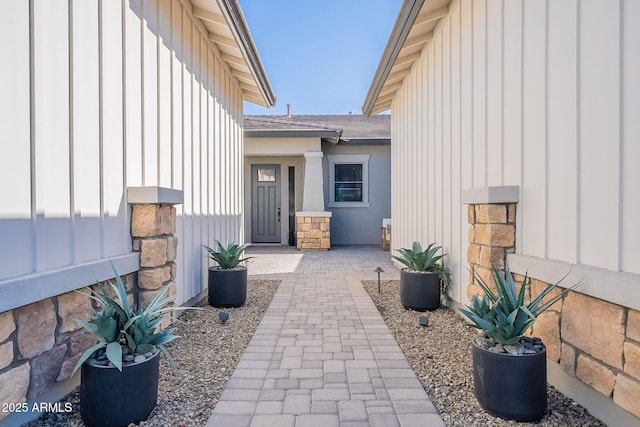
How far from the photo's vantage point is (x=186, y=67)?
4227 millimetres

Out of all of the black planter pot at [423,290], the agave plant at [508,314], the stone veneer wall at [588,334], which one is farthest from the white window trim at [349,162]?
the agave plant at [508,314]

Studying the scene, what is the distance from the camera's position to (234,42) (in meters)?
4.96

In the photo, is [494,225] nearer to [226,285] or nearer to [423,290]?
[423,290]

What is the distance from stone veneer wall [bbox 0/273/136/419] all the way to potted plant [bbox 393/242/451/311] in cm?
308

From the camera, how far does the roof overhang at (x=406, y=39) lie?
14.0ft

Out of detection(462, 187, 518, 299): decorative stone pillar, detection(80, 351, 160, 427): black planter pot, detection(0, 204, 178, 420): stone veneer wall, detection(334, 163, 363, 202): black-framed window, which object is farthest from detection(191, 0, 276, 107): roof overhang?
detection(334, 163, 363, 202): black-framed window

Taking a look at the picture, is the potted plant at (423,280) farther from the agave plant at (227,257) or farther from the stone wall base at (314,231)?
the stone wall base at (314,231)

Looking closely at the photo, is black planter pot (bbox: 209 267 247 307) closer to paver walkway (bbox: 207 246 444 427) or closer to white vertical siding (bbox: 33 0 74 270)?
paver walkway (bbox: 207 246 444 427)

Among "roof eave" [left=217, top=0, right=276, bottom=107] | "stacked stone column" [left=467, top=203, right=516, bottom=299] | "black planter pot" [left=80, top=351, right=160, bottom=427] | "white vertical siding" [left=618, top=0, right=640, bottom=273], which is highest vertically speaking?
"roof eave" [left=217, top=0, right=276, bottom=107]

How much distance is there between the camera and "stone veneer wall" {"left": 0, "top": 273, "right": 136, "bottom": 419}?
1850 mm

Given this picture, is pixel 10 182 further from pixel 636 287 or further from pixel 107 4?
pixel 636 287

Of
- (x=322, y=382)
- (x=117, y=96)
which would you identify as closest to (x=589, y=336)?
(x=322, y=382)

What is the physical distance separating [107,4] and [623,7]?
3.16 m

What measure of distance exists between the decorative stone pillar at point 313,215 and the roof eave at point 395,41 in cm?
356
